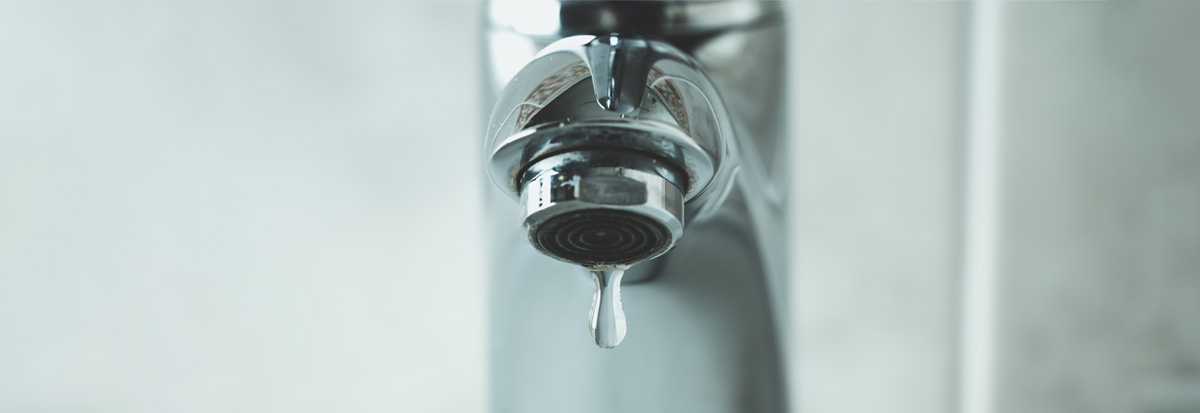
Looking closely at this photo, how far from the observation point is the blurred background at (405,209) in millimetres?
495

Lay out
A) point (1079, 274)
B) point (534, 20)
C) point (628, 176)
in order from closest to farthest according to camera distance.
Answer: point (628, 176)
point (534, 20)
point (1079, 274)

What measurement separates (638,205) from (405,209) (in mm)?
341

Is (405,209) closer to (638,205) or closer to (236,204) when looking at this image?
(236,204)

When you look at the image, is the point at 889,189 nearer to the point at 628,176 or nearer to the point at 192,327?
the point at 628,176

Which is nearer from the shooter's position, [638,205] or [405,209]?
[638,205]

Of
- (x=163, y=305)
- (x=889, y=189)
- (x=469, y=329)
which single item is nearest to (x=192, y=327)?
(x=163, y=305)

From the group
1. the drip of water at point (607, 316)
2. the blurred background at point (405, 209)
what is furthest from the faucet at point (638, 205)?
the blurred background at point (405, 209)

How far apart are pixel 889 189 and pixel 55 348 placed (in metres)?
0.55

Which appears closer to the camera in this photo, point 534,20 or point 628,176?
point 628,176

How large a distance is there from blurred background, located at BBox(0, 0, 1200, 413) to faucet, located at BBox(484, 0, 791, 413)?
14 cm

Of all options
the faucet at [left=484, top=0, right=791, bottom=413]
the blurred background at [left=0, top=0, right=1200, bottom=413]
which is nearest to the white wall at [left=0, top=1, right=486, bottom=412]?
the blurred background at [left=0, top=0, right=1200, bottom=413]

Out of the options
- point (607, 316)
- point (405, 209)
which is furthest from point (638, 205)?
point (405, 209)

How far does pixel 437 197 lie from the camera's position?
53cm

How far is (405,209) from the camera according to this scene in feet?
1.73
